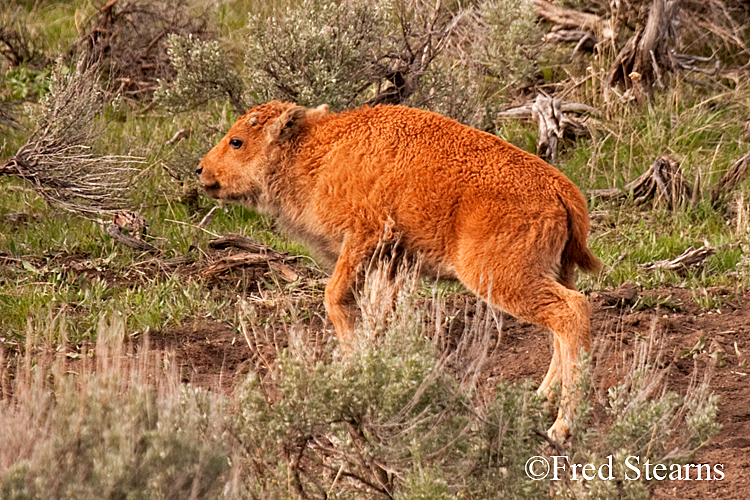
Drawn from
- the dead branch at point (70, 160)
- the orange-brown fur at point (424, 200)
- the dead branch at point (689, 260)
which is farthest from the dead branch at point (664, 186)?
the dead branch at point (70, 160)

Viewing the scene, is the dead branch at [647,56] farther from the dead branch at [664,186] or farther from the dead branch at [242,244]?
the dead branch at [242,244]

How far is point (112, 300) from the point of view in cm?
697

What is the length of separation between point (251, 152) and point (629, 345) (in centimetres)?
267

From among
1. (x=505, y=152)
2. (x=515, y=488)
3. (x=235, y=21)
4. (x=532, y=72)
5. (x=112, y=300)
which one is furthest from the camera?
(x=235, y=21)

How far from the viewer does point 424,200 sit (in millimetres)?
5602

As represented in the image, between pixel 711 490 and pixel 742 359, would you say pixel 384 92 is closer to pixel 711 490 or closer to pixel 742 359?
pixel 742 359

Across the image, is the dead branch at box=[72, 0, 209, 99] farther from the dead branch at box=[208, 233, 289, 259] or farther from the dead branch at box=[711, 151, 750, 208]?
the dead branch at box=[711, 151, 750, 208]

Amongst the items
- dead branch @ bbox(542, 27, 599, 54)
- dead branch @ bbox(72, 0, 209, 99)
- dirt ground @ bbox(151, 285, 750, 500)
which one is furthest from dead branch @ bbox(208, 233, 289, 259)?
dead branch @ bbox(542, 27, 599, 54)

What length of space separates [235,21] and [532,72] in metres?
3.92

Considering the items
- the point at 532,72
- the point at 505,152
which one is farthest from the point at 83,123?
the point at 532,72

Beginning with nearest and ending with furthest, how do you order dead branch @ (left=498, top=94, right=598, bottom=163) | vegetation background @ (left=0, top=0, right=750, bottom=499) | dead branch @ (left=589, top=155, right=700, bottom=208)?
vegetation background @ (left=0, top=0, right=750, bottom=499) → dead branch @ (left=589, top=155, right=700, bottom=208) → dead branch @ (left=498, top=94, right=598, bottom=163)

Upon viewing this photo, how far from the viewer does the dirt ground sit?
5918mm

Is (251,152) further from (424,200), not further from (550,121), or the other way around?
(550,121)

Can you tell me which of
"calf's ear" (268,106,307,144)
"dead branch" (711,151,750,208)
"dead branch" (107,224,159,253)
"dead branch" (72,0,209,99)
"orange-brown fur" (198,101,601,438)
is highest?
"calf's ear" (268,106,307,144)
